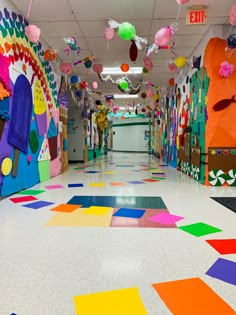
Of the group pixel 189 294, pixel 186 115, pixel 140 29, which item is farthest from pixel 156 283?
pixel 186 115

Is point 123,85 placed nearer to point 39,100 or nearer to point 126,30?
point 39,100

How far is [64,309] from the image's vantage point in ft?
4.25

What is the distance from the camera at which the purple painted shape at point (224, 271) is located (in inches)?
62.8

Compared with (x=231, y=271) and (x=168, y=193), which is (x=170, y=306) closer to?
(x=231, y=271)

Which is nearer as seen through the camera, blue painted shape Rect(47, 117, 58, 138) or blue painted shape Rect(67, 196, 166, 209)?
blue painted shape Rect(67, 196, 166, 209)

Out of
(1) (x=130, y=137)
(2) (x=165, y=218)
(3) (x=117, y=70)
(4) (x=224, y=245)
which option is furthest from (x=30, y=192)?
(1) (x=130, y=137)

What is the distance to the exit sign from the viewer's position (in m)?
4.11

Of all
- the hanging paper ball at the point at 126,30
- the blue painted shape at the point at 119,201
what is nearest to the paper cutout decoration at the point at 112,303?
the blue painted shape at the point at 119,201

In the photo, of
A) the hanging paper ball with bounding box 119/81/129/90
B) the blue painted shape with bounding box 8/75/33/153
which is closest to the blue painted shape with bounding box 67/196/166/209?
the blue painted shape with bounding box 8/75/33/153

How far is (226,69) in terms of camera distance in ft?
15.4

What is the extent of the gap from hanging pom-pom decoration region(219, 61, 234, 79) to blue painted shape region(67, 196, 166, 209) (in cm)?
258

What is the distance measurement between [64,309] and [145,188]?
353cm

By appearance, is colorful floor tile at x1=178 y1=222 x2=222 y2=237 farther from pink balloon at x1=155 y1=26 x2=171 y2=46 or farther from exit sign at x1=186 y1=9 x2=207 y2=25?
exit sign at x1=186 y1=9 x2=207 y2=25

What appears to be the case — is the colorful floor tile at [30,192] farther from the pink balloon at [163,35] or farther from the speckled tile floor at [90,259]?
the pink balloon at [163,35]
